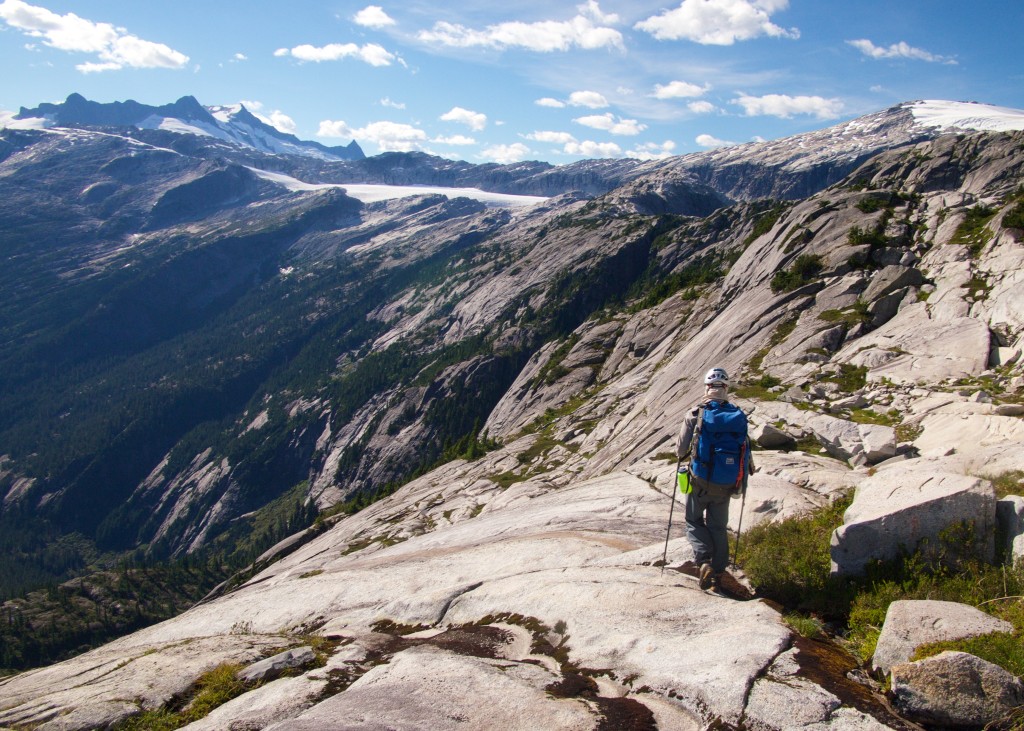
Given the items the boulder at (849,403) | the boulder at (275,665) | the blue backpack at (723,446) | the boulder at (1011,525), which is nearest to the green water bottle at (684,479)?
the blue backpack at (723,446)

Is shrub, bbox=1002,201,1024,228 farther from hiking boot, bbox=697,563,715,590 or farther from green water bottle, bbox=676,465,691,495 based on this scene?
hiking boot, bbox=697,563,715,590

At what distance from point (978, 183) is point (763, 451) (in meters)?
62.1

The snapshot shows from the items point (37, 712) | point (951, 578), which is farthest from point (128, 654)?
point (951, 578)

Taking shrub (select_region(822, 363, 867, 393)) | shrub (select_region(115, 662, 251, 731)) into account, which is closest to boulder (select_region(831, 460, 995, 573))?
shrub (select_region(115, 662, 251, 731))

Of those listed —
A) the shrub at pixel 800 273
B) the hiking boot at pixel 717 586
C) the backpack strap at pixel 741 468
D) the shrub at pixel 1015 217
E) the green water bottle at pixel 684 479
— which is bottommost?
the hiking boot at pixel 717 586

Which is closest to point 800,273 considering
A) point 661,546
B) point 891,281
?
point 891,281

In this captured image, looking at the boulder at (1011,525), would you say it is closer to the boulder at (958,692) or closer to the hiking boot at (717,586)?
the boulder at (958,692)

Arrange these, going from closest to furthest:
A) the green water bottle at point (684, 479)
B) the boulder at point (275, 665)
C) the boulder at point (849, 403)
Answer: the boulder at point (275, 665) < the green water bottle at point (684, 479) < the boulder at point (849, 403)

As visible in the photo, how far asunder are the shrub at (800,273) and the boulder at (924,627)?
149 feet

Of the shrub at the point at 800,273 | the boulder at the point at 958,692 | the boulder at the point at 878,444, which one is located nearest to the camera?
the boulder at the point at 958,692

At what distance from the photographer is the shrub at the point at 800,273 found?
162 feet

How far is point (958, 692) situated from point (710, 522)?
5427 mm

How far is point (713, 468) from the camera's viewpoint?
39.0 feet

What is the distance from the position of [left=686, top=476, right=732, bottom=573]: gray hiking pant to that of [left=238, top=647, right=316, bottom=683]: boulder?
346 inches
